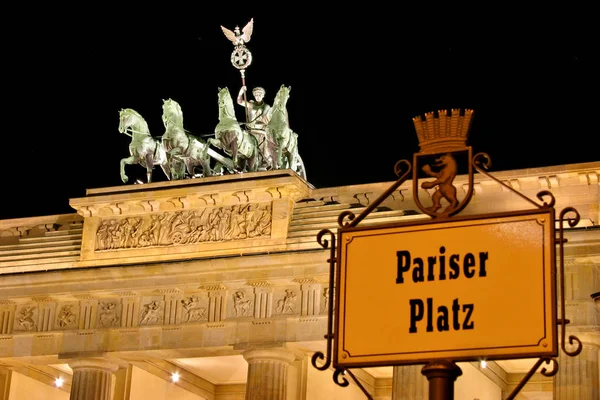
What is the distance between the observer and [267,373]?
33.1m

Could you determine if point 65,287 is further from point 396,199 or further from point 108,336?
point 396,199

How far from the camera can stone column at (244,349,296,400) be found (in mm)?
32781

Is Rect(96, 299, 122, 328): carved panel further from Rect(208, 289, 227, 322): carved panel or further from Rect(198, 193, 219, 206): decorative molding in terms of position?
Rect(198, 193, 219, 206): decorative molding

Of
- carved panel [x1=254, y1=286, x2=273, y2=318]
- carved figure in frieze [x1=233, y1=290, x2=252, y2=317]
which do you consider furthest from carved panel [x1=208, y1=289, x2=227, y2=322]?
carved panel [x1=254, y1=286, x2=273, y2=318]

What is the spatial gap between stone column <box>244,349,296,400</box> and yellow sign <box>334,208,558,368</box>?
26.8 metres

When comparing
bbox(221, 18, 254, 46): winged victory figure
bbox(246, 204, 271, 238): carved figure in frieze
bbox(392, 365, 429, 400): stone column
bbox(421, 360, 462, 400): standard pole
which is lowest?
bbox(421, 360, 462, 400): standard pole

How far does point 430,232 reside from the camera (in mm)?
6242

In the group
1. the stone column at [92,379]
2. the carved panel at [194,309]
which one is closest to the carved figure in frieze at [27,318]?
the stone column at [92,379]

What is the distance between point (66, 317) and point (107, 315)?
1.38m

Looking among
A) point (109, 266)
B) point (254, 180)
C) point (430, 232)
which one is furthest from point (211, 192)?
point (430, 232)

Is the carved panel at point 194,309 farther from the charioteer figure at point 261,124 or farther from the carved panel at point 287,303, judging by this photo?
the charioteer figure at point 261,124

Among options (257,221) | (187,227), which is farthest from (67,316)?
(257,221)

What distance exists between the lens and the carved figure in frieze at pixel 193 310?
113 feet

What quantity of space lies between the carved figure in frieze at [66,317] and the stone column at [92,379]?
116 cm
